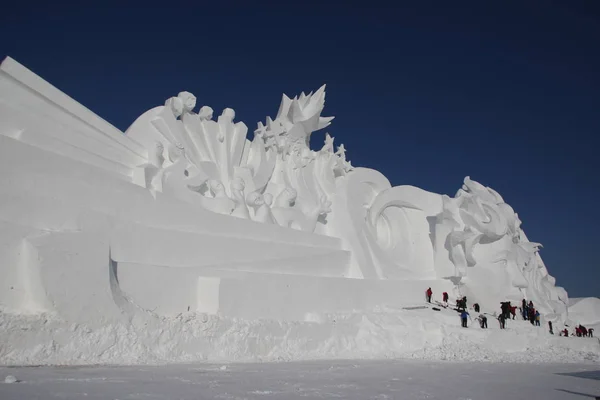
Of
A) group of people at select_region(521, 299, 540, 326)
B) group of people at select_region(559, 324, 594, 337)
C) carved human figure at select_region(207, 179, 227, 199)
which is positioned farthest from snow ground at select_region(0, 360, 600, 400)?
group of people at select_region(559, 324, 594, 337)

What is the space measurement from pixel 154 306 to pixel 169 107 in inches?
244

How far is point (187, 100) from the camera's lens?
15.5 meters

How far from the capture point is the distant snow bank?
29.6ft

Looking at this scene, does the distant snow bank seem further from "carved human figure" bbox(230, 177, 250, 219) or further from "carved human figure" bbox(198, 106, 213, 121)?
"carved human figure" bbox(198, 106, 213, 121)

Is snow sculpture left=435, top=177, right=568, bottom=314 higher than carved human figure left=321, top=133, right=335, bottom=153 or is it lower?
lower

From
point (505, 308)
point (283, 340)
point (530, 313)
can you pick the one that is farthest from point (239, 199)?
point (530, 313)

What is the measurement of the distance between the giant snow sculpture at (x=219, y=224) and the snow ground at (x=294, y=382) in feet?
7.88

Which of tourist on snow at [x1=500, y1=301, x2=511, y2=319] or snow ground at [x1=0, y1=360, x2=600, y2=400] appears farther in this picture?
tourist on snow at [x1=500, y1=301, x2=511, y2=319]

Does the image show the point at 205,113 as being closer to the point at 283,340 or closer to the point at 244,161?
the point at 244,161

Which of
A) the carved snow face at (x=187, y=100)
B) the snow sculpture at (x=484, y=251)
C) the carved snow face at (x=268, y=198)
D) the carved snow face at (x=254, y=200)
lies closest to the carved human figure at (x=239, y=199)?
the carved snow face at (x=254, y=200)

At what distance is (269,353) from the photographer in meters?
12.1

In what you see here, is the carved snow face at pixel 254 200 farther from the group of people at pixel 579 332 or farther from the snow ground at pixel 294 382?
the group of people at pixel 579 332

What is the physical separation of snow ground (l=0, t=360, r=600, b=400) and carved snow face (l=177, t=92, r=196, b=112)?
8.21 meters

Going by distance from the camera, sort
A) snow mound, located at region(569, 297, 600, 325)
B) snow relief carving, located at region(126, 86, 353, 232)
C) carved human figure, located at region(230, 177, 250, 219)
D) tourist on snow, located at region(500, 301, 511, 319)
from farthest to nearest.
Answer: snow mound, located at region(569, 297, 600, 325) < tourist on snow, located at region(500, 301, 511, 319) < carved human figure, located at region(230, 177, 250, 219) < snow relief carving, located at region(126, 86, 353, 232)
